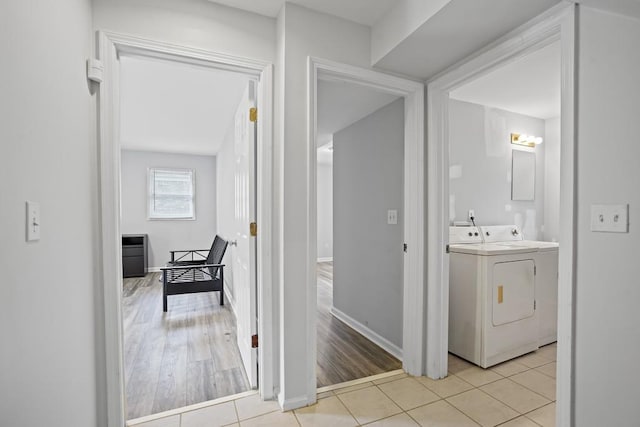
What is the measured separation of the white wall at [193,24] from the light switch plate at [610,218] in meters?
1.87

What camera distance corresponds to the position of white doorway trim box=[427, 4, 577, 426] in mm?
1333

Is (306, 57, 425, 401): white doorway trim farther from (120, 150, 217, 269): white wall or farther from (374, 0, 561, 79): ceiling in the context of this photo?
(120, 150, 217, 269): white wall

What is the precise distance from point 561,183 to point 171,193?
6.54m

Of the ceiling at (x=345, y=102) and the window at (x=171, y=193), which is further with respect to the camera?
the window at (x=171, y=193)

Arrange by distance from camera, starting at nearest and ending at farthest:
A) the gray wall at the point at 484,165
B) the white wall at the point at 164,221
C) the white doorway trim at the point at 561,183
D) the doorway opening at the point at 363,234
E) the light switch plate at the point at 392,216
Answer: the white doorway trim at the point at 561,183
the doorway opening at the point at 363,234
the light switch plate at the point at 392,216
the gray wall at the point at 484,165
the white wall at the point at 164,221

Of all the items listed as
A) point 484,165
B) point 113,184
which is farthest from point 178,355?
point 484,165

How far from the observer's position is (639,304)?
1.15 metres

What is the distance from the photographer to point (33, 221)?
3.02ft

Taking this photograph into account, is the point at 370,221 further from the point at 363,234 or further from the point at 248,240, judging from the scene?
the point at 248,240

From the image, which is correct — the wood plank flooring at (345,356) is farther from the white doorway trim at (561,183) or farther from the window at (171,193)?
the window at (171,193)

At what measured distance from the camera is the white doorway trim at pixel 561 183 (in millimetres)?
1333

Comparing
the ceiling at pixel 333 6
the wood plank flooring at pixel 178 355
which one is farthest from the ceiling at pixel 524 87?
the wood plank flooring at pixel 178 355

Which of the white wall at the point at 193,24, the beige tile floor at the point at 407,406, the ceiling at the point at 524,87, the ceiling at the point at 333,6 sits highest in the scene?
the ceiling at the point at 333,6

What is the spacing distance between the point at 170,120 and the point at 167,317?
251 centimetres
